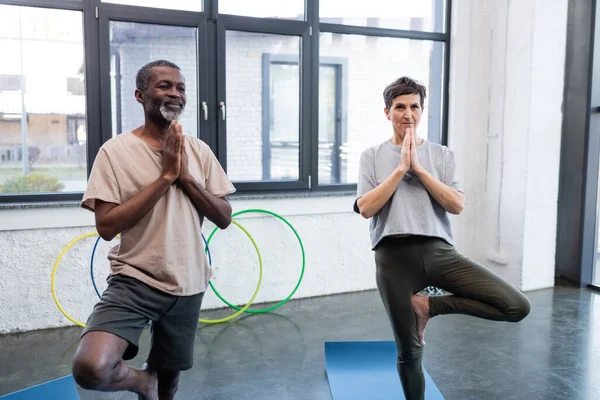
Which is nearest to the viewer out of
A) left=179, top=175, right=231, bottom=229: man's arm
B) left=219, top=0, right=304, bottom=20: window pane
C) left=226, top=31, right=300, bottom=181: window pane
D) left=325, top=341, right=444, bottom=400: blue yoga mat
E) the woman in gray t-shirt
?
left=179, top=175, right=231, bottom=229: man's arm

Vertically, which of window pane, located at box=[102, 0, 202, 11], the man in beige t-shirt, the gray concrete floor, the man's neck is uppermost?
window pane, located at box=[102, 0, 202, 11]

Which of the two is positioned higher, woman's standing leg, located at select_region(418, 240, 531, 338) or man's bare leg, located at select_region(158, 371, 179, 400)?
woman's standing leg, located at select_region(418, 240, 531, 338)

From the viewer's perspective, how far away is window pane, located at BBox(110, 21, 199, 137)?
4.14 m

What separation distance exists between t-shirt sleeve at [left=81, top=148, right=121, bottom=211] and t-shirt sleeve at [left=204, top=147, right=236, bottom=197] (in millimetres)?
381

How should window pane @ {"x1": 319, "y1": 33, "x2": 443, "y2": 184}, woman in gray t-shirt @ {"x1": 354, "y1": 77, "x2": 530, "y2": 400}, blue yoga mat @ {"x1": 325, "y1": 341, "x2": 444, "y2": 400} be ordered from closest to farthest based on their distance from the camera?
woman in gray t-shirt @ {"x1": 354, "y1": 77, "x2": 530, "y2": 400} → blue yoga mat @ {"x1": 325, "y1": 341, "x2": 444, "y2": 400} → window pane @ {"x1": 319, "y1": 33, "x2": 443, "y2": 184}

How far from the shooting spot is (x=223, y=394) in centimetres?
291

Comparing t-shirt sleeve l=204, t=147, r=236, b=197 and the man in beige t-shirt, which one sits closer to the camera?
the man in beige t-shirt

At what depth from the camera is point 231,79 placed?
179 inches

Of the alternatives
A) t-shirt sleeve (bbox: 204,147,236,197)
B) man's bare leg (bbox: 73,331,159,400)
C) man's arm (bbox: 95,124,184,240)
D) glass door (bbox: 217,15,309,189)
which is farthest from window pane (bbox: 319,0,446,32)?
man's bare leg (bbox: 73,331,159,400)

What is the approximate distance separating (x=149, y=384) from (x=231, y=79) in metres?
2.89

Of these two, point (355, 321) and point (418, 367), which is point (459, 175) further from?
point (418, 367)

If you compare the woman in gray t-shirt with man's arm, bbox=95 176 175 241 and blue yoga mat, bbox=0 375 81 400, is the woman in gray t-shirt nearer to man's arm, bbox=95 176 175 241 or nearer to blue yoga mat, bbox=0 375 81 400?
man's arm, bbox=95 176 175 241

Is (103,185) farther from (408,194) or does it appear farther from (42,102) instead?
(42,102)

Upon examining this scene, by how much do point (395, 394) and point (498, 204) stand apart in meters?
2.68
